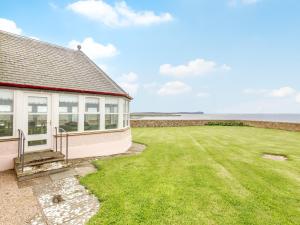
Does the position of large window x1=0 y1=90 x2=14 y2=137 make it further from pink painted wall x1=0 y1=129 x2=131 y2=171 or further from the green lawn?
the green lawn

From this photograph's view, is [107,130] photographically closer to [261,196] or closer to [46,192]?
[46,192]

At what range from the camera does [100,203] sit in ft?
15.5

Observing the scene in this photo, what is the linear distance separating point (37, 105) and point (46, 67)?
2.44 meters

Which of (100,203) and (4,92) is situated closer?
(100,203)

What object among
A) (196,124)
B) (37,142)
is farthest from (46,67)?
(196,124)

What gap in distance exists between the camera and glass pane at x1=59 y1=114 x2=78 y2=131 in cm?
878

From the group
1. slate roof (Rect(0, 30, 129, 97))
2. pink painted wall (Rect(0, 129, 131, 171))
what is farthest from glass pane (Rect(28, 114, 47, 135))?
slate roof (Rect(0, 30, 129, 97))

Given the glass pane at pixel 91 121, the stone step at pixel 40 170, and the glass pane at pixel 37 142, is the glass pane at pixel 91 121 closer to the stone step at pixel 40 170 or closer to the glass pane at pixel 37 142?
the glass pane at pixel 37 142

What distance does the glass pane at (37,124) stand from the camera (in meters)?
7.91

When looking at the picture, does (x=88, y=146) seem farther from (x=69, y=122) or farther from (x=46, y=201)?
(x=46, y=201)

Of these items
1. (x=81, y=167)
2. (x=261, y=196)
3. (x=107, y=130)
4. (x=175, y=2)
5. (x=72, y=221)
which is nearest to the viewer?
(x=72, y=221)

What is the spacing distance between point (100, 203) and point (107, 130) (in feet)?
19.6

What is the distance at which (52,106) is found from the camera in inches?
333

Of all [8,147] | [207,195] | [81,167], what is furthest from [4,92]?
[207,195]
